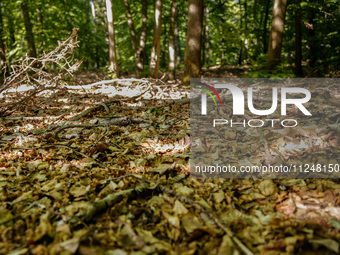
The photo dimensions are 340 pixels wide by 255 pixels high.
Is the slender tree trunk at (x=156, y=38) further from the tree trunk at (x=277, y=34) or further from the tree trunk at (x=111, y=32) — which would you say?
the tree trunk at (x=277, y=34)

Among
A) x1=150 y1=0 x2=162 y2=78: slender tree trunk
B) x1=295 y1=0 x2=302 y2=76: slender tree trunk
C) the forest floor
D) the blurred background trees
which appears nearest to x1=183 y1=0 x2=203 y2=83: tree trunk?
the blurred background trees

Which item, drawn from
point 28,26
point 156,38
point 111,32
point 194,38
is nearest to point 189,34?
point 194,38

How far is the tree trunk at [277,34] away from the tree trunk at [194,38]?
2.44 metres

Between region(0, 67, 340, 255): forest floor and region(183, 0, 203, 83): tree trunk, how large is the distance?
435cm

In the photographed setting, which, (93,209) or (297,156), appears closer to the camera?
(93,209)

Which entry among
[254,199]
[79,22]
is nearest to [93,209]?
[254,199]

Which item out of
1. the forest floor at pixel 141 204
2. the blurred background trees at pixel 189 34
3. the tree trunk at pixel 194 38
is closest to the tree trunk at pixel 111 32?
the blurred background trees at pixel 189 34

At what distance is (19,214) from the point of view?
1818 millimetres

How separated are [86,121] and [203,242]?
325 centimetres

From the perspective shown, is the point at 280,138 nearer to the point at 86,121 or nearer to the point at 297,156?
the point at 297,156

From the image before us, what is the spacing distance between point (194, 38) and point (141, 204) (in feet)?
19.9

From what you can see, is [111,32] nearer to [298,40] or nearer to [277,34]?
[277,34]

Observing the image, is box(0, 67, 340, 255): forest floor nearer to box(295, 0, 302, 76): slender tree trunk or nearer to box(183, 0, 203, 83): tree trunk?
box(183, 0, 203, 83): tree trunk

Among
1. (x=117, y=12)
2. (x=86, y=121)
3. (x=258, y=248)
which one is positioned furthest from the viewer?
(x=117, y=12)
